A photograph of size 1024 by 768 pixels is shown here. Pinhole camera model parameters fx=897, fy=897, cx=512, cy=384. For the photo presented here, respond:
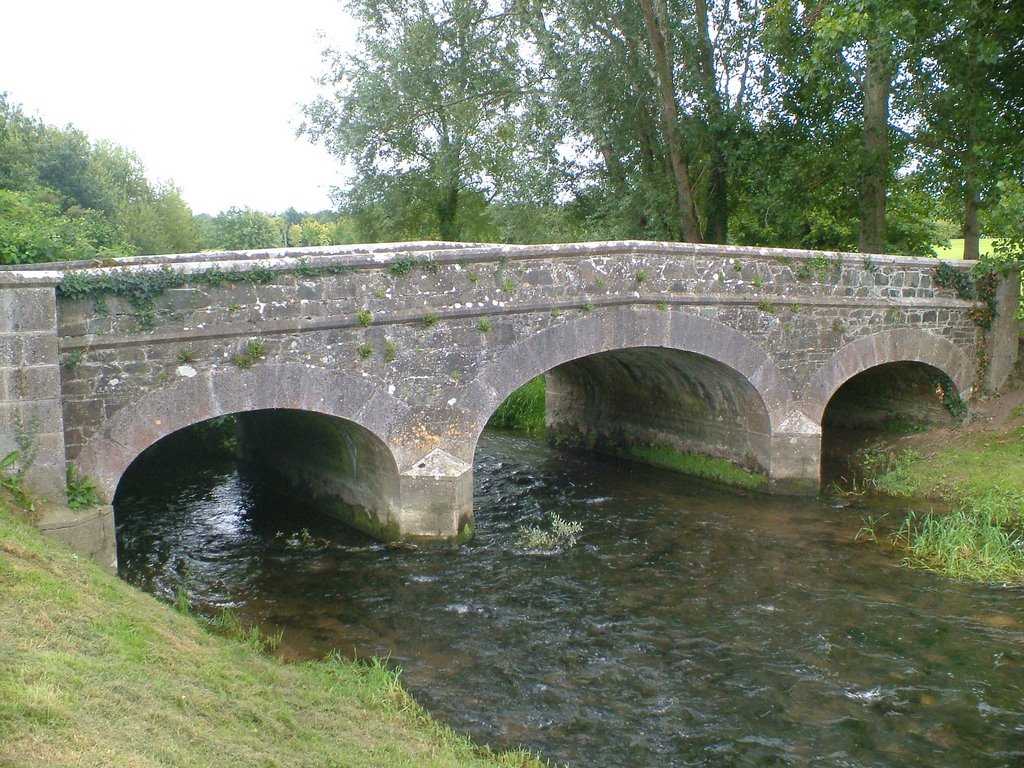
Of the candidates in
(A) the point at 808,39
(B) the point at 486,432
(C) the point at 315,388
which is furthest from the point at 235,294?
(A) the point at 808,39

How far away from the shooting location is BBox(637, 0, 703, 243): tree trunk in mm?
17734

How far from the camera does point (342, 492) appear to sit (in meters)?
12.6

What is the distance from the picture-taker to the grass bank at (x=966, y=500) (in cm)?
1050

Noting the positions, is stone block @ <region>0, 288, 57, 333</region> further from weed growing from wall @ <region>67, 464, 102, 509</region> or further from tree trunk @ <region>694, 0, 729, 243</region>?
tree trunk @ <region>694, 0, 729, 243</region>

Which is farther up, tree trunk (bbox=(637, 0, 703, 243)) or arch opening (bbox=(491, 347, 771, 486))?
tree trunk (bbox=(637, 0, 703, 243))

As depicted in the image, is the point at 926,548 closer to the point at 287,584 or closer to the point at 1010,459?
the point at 1010,459

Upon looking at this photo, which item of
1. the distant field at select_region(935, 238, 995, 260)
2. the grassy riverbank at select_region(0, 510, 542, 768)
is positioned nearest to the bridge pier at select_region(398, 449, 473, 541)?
the grassy riverbank at select_region(0, 510, 542, 768)

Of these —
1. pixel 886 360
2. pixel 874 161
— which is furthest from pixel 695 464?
pixel 874 161

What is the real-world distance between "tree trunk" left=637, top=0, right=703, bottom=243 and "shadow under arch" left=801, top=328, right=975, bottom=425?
5832mm

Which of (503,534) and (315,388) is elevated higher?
(315,388)

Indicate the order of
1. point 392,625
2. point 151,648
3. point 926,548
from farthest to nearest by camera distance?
1. point 926,548
2. point 392,625
3. point 151,648

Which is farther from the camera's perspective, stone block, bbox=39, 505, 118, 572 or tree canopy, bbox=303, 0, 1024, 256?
tree canopy, bbox=303, 0, 1024, 256

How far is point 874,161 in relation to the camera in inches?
669

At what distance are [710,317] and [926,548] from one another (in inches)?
159
